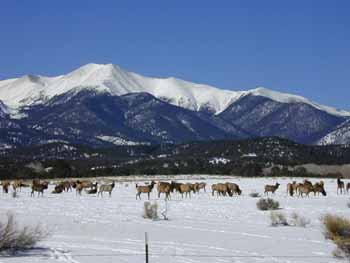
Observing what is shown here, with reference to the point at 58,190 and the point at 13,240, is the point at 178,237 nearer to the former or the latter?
the point at 13,240

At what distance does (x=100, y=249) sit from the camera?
19.1 meters

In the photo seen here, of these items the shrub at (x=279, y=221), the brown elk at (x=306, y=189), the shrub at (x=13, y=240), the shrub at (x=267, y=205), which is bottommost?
the shrub at (x=13, y=240)

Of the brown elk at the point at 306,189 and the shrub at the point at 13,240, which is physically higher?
the brown elk at the point at 306,189

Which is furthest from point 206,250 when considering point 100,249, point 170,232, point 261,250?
point 170,232

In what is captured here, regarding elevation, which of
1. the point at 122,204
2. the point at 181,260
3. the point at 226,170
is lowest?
the point at 181,260

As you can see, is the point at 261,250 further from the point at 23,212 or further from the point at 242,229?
the point at 23,212

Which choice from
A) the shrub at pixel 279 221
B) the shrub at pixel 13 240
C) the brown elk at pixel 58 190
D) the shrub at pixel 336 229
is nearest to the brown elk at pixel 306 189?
the brown elk at pixel 58 190

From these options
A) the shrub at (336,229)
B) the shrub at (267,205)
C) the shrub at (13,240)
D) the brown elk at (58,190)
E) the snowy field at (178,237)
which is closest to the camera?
the shrub at (13,240)

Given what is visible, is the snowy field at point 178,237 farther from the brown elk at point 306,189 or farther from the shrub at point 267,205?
the brown elk at point 306,189

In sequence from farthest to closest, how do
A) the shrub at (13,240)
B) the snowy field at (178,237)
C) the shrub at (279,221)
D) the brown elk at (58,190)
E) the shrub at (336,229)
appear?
the brown elk at (58,190)
the shrub at (279,221)
the shrub at (336,229)
the snowy field at (178,237)
the shrub at (13,240)

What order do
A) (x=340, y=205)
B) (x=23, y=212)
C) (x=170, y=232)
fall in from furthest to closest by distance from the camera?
1. (x=340, y=205)
2. (x=23, y=212)
3. (x=170, y=232)

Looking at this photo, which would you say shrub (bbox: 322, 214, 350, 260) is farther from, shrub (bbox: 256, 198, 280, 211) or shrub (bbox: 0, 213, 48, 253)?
shrub (bbox: 256, 198, 280, 211)

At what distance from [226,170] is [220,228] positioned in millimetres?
108745

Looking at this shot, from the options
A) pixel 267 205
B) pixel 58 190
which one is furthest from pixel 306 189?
pixel 58 190
